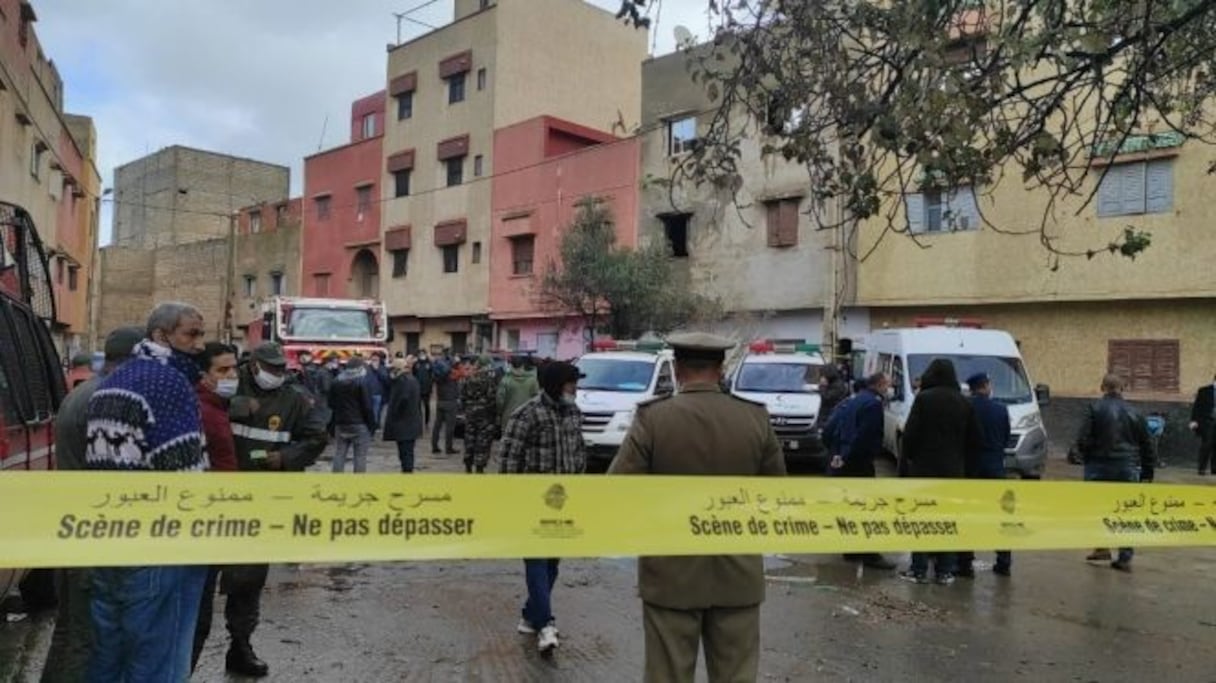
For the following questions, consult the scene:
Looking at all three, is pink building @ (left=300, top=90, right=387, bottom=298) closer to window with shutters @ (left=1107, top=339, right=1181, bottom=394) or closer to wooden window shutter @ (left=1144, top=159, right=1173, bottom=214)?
window with shutters @ (left=1107, top=339, right=1181, bottom=394)

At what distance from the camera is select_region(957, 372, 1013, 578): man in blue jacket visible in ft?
27.2

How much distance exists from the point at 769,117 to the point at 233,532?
182 inches

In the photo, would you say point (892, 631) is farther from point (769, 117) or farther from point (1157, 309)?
point (1157, 309)

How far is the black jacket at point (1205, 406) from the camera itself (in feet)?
51.2

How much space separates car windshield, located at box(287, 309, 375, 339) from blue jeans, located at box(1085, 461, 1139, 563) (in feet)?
49.4

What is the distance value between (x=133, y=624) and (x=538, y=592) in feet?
8.91

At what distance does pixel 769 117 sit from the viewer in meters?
6.78

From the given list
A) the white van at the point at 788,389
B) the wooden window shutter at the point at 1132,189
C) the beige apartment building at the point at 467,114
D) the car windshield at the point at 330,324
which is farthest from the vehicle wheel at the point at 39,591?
the beige apartment building at the point at 467,114

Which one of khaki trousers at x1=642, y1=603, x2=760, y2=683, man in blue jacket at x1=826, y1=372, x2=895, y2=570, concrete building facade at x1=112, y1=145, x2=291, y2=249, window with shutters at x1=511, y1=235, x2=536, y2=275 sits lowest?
khaki trousers at x1=642, y1=603, x2=760, y2=683

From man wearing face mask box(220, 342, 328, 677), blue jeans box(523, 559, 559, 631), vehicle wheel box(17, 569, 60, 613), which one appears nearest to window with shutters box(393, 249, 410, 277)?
vehicle wheel box(17, 569, 60, 613)

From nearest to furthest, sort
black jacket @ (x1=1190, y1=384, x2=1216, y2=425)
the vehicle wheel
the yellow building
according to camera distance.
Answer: the vehicle wheel < black jacket @ (x1=1190, y1=384, x2=1216, y2=425) < the yellow building

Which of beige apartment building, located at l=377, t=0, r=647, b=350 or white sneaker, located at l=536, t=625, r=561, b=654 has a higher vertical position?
beige apartment building, located at l=377, t=0, r=647, b=350

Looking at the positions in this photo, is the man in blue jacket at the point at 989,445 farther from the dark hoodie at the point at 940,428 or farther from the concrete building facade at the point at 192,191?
the concrete building facade at the point at 192,191

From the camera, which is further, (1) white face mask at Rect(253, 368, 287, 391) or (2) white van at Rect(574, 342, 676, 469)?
(2) white van at Rect(574, 342, 676, 469)
